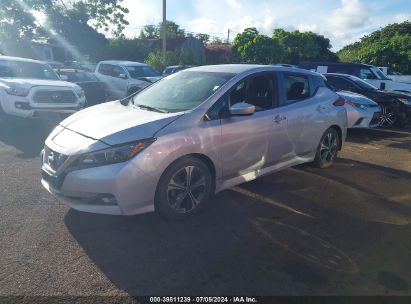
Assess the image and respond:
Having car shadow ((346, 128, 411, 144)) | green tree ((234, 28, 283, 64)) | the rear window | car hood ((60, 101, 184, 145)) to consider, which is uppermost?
green tree ((234, 28, 283, 64))

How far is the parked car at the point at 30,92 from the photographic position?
8.16 meters

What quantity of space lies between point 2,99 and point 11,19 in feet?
96.3

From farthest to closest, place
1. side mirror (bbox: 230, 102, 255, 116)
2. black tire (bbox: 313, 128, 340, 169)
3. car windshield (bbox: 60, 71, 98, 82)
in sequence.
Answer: car windshield (bbox: 60, 71, 98, 82) < black tire (bbox: 313, 128, 340, 169) < side mirror (bbox: 230, 102, 255, 116)

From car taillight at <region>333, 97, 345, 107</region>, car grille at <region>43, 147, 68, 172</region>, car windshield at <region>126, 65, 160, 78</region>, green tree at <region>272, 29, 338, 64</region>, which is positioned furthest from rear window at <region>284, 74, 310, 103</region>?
green tree at <region>272, 29, 338, 64</region>

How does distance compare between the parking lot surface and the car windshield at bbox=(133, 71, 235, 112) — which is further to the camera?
the car windshield at bbox=(133, 71, 235, 112)

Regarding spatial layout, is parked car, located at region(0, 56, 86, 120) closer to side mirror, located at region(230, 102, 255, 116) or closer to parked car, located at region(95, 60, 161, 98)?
parked car, located at region(95, 60, 161, 98)

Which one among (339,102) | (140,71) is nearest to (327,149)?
(339,102)

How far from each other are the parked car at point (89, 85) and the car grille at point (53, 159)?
27.1ft

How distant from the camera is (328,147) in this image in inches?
239

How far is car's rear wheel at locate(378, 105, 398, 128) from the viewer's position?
10.8 meters

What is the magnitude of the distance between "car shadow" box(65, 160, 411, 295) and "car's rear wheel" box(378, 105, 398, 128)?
6688 millimetres

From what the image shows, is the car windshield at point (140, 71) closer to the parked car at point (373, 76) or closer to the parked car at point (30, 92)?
the parked car at point (30, 92)

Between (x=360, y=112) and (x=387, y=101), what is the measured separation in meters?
2.31

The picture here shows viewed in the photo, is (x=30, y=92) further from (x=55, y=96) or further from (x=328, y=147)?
(x=328, y=147)
